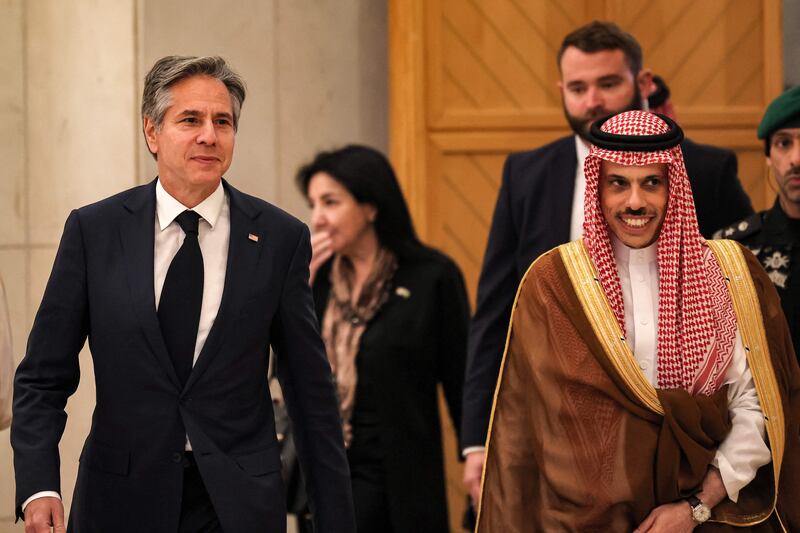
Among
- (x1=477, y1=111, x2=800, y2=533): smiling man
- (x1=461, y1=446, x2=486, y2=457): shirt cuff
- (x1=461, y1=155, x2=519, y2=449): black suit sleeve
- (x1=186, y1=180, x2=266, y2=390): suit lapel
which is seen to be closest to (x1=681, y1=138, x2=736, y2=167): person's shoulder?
(x1=461, y1=155, x2=519, y2=449): black suit sleeve

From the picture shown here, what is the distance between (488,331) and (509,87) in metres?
2.46

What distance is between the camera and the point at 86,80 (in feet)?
21.0

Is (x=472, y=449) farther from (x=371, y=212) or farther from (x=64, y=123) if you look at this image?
(x=64, y=123)

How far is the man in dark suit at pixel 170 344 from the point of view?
9.99ft

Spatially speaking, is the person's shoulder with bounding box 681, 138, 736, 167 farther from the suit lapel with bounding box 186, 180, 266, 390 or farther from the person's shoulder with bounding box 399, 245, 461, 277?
the suit lapel with bounding box 186, 180, 266, 390

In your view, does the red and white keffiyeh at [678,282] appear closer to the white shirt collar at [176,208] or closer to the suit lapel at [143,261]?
the white shirt collar at [176,208]

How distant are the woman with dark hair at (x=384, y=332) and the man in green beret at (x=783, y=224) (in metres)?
1.30

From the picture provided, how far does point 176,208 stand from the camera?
3178 millimetres

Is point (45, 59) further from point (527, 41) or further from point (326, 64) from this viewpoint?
point (527, 41)

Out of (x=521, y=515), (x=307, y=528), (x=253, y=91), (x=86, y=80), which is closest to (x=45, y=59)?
(x=86, y=80)

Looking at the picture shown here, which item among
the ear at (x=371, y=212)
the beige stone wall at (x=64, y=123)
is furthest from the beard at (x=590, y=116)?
the beige stone wall at (x=64, y=123)

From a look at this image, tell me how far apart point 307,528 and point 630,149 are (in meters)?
2.27

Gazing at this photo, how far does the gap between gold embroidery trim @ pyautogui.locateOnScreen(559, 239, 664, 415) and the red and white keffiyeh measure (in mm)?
28

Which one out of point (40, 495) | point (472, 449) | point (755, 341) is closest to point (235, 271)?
point (40, 495)
